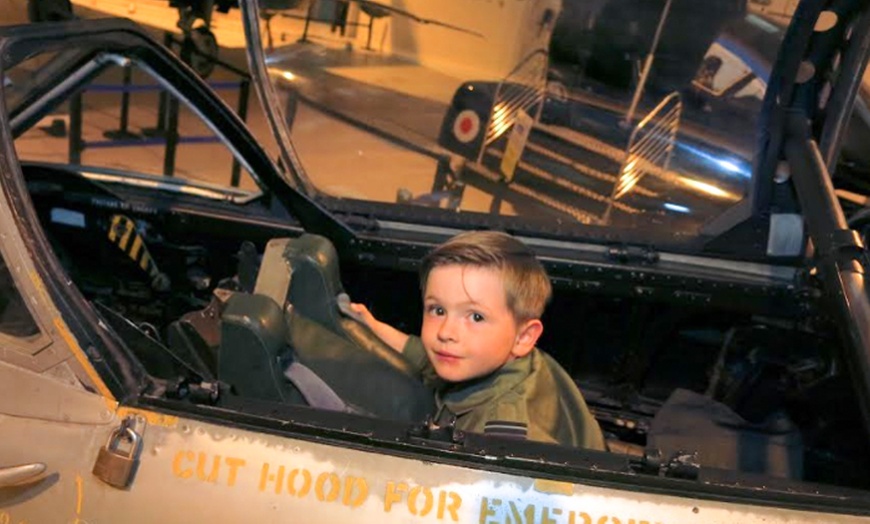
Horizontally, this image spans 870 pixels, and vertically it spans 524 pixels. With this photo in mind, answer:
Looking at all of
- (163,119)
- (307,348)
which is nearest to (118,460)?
(307,348)

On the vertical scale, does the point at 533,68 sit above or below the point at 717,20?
below

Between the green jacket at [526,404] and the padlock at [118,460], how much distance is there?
0.54 meters

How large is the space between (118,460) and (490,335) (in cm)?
64

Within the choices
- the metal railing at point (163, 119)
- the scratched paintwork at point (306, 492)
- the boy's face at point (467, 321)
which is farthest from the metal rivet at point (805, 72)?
the metal railing at point (163, 119)

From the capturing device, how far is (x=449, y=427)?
1287 millimetres

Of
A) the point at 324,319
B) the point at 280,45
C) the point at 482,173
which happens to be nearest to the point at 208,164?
the point at 280,45

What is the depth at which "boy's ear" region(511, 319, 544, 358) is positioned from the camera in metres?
1.58

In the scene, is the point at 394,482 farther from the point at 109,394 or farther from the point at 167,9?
the point at 167,9

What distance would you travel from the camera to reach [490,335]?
5.00ft

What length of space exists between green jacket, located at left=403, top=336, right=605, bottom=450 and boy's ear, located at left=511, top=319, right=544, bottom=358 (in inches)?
0.7

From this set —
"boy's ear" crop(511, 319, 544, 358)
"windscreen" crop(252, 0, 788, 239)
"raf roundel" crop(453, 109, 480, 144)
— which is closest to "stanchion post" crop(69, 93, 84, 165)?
"windscreen" crop(252, 0, 788, 239)

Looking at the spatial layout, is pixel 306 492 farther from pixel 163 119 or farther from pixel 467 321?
pixel 163 119

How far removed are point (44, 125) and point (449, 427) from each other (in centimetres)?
488

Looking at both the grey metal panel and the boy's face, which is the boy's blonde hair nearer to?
the boy's face
